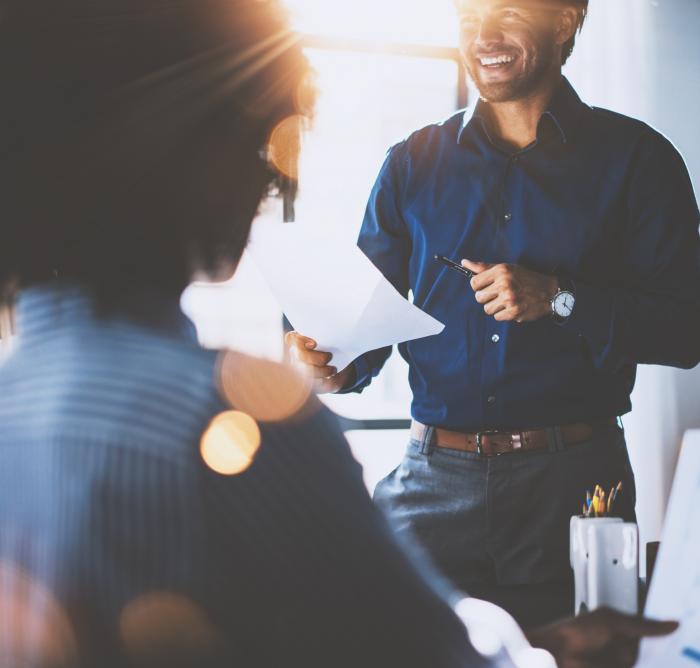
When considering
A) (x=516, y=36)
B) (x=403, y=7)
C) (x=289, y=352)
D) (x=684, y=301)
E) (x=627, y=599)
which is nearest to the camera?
(x=627, y=599)

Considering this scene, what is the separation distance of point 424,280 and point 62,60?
126 cm

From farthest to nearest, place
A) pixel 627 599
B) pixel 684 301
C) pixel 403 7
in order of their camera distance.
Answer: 1. pixel 403 7
2. pixel 684 301
3. pixel 627 599

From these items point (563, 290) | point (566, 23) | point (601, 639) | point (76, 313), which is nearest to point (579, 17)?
point (566, 23)

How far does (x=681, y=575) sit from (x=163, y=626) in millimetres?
534

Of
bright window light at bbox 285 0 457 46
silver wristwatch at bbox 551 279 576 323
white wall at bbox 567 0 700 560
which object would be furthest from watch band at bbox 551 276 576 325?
bright window light at bbox 285 0 457 46

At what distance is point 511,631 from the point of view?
2.28ft

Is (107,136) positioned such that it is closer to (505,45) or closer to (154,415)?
(154,415)

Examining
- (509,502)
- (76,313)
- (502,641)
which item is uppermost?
(76,313)

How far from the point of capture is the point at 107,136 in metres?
0.56

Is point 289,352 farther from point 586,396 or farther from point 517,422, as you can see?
point 586,396

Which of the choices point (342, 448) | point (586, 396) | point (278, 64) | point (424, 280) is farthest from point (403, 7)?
point (342, 448)

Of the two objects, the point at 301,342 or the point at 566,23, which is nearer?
the point at 301,342

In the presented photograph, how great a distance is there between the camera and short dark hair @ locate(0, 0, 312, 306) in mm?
550

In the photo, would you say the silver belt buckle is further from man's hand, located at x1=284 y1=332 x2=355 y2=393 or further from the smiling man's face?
the smiling man's face
